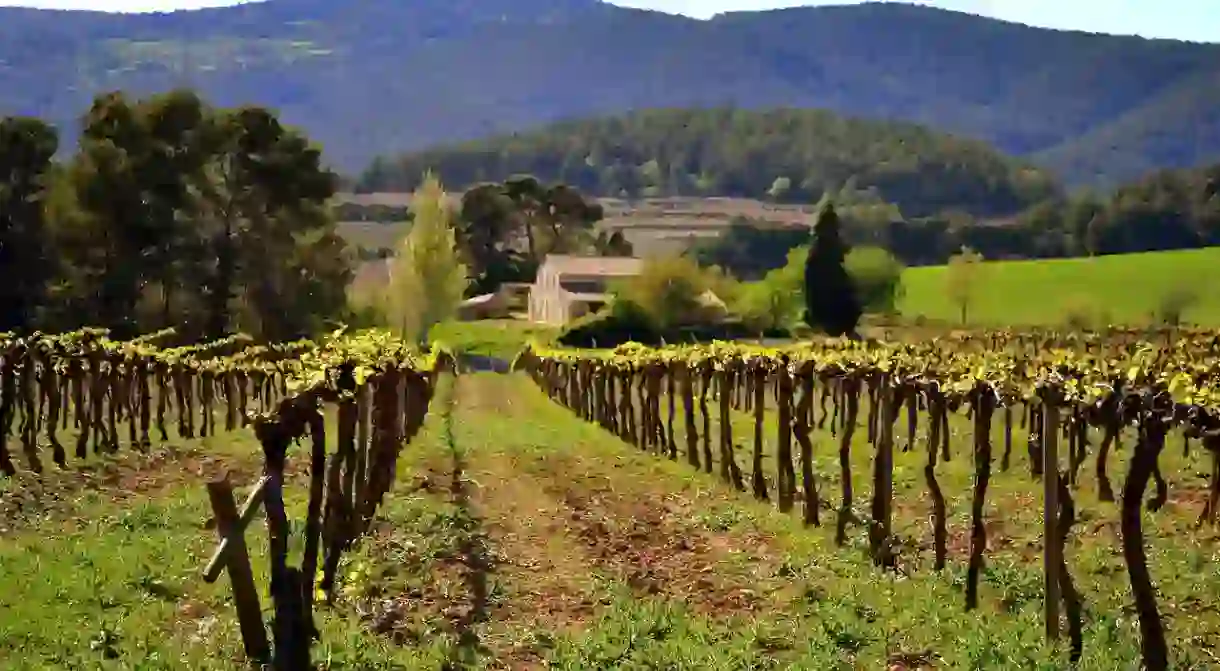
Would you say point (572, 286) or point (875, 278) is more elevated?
point (875, 278)

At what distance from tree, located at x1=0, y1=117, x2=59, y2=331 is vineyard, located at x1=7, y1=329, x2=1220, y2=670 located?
107 feet

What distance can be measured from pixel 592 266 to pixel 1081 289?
136 ft

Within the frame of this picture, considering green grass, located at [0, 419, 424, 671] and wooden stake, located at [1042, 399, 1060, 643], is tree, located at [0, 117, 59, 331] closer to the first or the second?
green grass, located at [0, 419, 424, 671]

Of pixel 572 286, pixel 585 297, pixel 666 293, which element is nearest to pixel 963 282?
pixel 666 293

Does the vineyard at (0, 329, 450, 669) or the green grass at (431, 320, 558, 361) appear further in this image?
the green grass at (431, 320, 558, 361)

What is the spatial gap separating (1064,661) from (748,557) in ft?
16.6

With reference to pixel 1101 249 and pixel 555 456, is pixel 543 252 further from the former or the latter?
pixel 555 456

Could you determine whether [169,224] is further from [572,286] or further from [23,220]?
[572,286]

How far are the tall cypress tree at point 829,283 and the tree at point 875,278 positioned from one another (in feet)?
29.0

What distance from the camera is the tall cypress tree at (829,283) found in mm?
82375

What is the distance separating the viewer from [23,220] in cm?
5578

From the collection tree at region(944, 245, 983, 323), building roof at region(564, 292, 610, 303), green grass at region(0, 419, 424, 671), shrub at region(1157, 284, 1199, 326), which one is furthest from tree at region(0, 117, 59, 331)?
shrub at region(1157, 284, 1199, 326)

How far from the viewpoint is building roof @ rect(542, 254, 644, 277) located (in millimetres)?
111025

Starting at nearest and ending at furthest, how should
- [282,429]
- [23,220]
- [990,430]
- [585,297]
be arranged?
1. [282,429]
2. [990,430]
3. [23,220]
4. [585,297]
